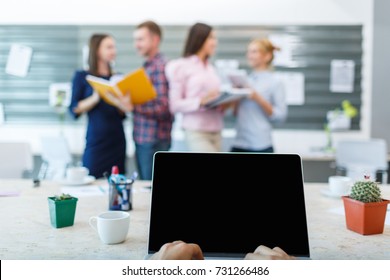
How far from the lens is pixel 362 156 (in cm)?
391

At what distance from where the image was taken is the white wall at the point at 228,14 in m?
4.27

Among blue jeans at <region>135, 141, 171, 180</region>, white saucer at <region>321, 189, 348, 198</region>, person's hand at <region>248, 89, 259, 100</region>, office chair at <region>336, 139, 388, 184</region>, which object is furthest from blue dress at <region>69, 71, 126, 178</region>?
office chair at <region>336, 139, 388, 184</region>

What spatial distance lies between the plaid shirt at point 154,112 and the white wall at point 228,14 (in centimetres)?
137

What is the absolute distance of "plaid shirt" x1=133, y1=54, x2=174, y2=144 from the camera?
3098 mm

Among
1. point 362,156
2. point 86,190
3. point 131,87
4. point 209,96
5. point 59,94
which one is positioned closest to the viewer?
point 86,190

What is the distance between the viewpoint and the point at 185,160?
1125 mm

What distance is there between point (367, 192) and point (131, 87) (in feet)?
6.11

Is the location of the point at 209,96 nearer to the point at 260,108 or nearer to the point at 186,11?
the point at 260,108

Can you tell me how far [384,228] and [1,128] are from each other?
13.4 ft

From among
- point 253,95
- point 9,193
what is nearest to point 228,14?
point 253,95

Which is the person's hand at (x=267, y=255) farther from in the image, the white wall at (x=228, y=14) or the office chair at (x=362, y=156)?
the white wall at (x=228, y=14)

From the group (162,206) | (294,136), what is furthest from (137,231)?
(294,136)

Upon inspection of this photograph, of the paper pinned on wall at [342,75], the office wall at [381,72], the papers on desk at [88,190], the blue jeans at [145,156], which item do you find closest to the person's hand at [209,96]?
the blue jeans at [145,156]
